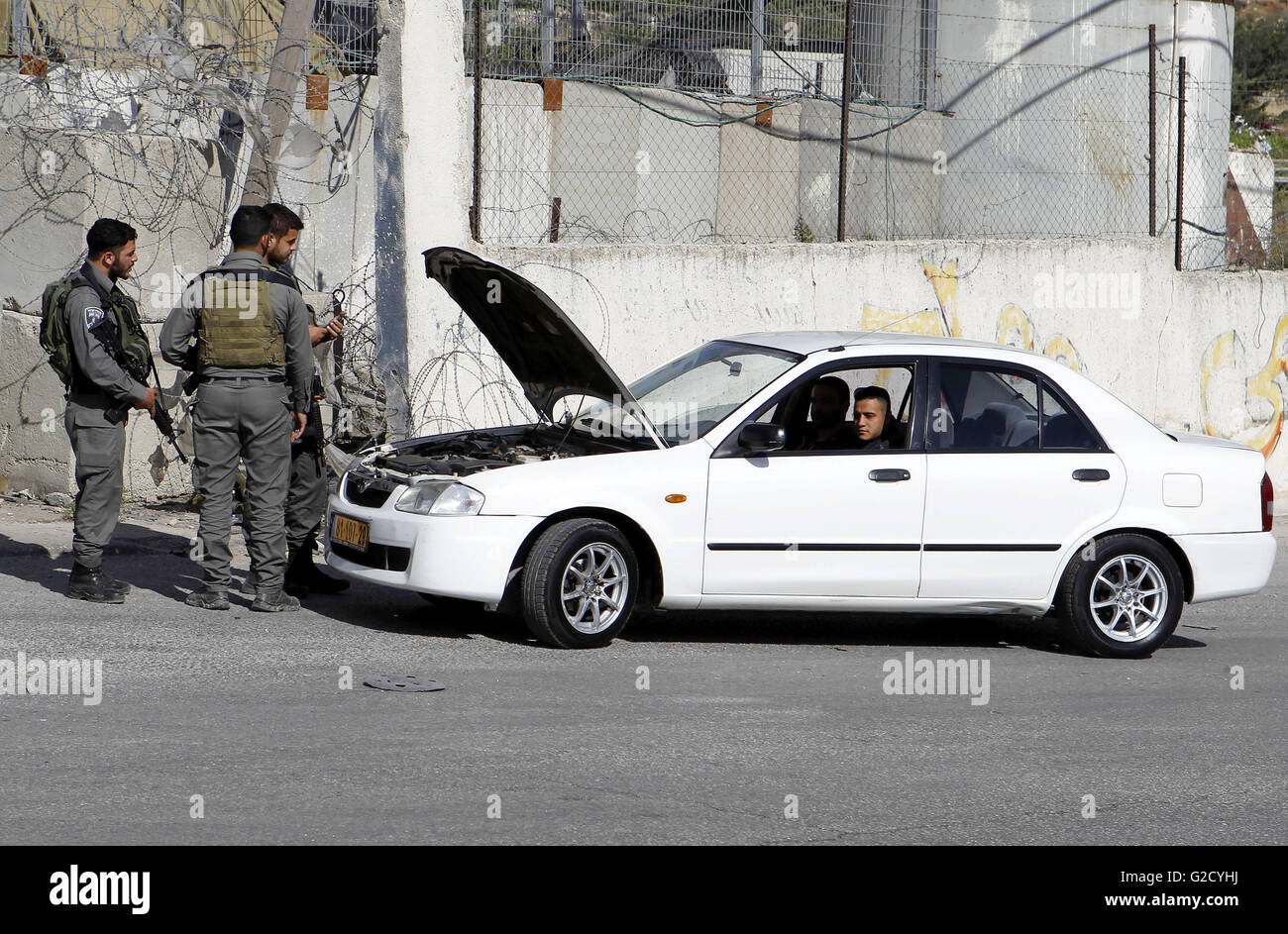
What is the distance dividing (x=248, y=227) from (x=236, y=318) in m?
0.47

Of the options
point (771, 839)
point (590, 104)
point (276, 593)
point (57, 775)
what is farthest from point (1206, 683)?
point (590, 104)

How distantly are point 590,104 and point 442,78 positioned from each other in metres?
2.21

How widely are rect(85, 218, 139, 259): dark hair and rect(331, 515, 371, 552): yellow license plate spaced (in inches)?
71.3

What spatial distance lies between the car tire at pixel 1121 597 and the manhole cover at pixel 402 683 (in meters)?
3.39

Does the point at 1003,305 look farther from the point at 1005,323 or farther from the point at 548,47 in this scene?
the point at 548,47

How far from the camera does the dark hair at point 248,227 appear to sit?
7.37 meters

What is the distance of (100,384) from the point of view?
24.3 feet

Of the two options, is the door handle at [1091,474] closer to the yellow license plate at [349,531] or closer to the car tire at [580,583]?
the car tire at [580,583]

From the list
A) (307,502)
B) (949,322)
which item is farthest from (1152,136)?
(307,502)

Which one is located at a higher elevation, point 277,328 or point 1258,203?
point 1258,203

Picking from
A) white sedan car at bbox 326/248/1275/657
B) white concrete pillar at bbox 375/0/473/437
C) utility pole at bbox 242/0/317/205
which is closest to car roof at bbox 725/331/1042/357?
white sedan car at bbox 326/248/1275/657

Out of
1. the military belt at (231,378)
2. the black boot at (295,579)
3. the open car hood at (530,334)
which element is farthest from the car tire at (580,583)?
the black boot at (295,579)

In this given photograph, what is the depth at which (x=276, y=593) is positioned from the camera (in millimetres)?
7699

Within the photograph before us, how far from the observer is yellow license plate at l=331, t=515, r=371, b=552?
7.30 meters
